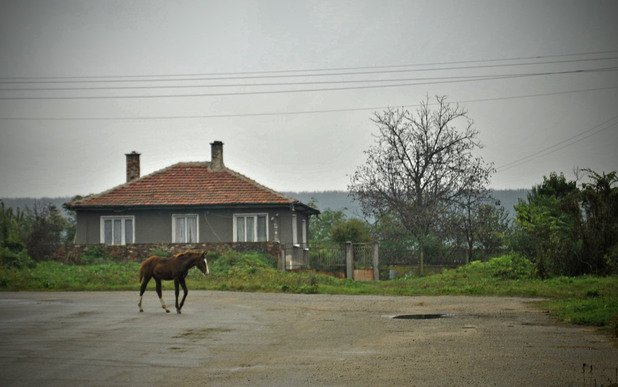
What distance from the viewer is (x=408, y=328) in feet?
60.3

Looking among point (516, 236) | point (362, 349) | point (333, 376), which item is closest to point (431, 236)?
point (516, 236)

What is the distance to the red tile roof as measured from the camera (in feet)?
149

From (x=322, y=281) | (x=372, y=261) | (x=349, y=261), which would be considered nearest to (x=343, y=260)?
(x=349, y=261)

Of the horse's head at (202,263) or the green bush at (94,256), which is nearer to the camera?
the horse's head at (202,263)

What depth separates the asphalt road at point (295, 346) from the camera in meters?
12.2

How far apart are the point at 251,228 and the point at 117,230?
7274mm

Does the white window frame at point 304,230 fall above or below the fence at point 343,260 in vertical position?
above

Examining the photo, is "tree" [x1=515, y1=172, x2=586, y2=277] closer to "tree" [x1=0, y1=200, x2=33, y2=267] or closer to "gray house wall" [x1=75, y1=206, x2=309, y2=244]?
"gray house wall" [x1=75, y1=206, x2=309, y2=244]

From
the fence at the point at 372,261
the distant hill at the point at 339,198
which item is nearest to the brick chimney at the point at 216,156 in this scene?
the fence at the point at 372,261

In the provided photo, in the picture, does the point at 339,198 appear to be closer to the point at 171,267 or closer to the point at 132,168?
the point at 132,168

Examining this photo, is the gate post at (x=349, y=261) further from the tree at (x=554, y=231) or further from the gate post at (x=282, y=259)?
the tree at (x=554, y=231)

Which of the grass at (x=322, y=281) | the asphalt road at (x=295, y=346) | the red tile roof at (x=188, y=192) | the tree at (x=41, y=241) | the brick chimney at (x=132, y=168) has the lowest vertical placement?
the asphalt road at (x=295, y=346)

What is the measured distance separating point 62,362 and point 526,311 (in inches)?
507

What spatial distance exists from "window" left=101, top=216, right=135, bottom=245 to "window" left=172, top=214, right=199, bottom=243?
2293mm
